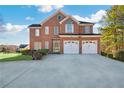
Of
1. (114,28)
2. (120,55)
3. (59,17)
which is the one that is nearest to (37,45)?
(59,17)

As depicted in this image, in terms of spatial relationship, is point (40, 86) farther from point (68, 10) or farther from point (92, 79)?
point (68, 10)

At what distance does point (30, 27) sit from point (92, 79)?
89.8 ft

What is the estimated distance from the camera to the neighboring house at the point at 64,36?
34.7 meters

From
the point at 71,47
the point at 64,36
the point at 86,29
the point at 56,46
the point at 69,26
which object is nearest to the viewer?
the point at 71,47

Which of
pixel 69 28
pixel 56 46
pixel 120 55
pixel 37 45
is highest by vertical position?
pixel 69 28

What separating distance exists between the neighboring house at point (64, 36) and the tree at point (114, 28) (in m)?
1.64

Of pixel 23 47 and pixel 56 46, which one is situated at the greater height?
pixel 56 46

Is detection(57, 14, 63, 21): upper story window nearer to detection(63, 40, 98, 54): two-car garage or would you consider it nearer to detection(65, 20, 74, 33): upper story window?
detection(65, 20, 74, 33): upper story window

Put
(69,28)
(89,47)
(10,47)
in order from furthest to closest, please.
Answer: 1. (10,47)
2. (69,28)
3. (89,47)

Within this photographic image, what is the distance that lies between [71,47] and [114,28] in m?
6.07

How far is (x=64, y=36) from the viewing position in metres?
35.0

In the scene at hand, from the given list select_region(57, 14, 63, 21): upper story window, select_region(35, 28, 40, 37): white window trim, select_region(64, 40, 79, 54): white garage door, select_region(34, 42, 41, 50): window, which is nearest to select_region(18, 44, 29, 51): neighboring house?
select_region(34, 42, 41, 50): window

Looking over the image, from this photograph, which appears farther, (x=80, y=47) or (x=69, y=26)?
(x=69, y=26)

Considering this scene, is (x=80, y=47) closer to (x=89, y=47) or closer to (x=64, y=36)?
(x=89, y=47)
